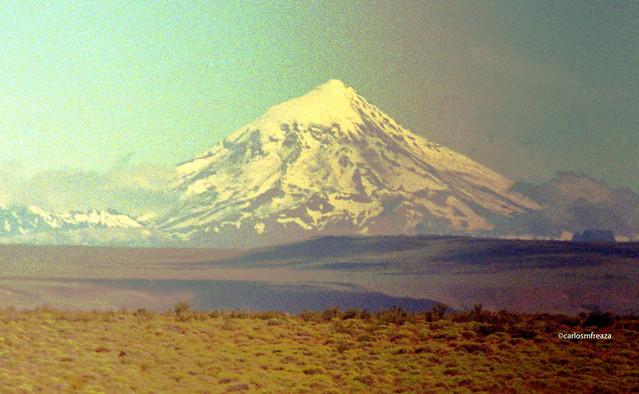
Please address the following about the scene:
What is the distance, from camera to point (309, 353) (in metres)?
35.0

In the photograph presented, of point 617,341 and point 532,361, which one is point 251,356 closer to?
point 532,361

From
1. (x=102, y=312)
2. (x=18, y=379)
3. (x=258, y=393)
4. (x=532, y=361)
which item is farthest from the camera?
(x=102, y=312)

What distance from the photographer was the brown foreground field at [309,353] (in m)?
29.5

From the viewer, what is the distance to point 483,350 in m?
35.6

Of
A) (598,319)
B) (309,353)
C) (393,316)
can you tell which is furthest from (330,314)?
(598,319)

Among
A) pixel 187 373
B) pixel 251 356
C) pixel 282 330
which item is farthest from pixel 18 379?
pixel 282 330

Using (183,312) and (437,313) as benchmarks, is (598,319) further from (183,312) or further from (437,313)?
(183,312)

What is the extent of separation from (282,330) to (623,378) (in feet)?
46.4

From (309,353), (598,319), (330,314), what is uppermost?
(598,319)

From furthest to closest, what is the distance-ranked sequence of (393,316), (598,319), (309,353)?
(393,316) < (598,319) < (309,353)

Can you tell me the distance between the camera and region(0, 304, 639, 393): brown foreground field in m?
29.5

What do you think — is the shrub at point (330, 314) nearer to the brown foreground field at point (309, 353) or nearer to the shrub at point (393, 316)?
the brown foreground field at point (309, 353)

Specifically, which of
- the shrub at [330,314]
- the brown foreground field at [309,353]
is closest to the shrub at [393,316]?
the brown foreground field at [309,353]

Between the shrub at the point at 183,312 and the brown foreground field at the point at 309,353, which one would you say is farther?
the shrub at the point at 183,312
